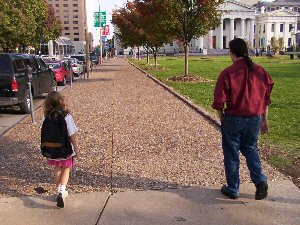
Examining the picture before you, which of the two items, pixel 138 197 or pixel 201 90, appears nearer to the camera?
pixel 138 197

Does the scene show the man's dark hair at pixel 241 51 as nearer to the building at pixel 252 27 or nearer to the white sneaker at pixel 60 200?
the white sneaker at pixel 60 200

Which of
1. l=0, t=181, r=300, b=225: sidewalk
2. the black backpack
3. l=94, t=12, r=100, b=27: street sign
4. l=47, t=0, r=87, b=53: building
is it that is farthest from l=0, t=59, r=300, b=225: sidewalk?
l=47, t=0, r=87, b=53: building

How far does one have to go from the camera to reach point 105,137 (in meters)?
8.29

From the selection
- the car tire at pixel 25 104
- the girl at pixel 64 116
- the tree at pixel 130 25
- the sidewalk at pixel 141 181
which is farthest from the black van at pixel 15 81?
the tree at pixel 130 25

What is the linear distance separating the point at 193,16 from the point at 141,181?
16.5 metres

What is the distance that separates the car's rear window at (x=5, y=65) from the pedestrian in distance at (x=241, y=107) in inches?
321

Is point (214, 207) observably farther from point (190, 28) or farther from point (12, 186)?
point (190, 28)

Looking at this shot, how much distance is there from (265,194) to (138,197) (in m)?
1.47

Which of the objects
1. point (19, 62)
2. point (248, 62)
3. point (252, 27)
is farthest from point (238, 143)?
point (252, 27)

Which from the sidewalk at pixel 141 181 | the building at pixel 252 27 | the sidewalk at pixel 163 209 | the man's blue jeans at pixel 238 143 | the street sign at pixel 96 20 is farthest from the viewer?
the building at pixel 252 27

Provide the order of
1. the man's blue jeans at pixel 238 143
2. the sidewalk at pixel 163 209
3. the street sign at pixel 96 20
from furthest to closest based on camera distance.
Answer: the street sign at pixel 96 20
the man's blue jeans at pixel 238 143
the sidewalk at pixel 163 209

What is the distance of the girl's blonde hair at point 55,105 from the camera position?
4656 mm

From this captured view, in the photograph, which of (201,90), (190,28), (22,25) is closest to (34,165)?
(201,90)

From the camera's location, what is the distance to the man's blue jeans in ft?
15.1
